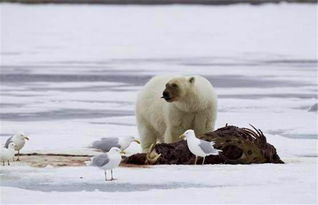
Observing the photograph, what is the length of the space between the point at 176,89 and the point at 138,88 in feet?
26.9

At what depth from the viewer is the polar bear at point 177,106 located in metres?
Answer: 8.41

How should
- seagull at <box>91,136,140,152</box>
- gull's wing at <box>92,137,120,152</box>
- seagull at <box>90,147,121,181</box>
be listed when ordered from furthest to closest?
gull's wing at <box>92,137,120,152</box> → seagull at <box>91,136,140,152</box> → seagull at <box>90,147,121,181</box>

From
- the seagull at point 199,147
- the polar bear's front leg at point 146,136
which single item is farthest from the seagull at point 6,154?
the polar bear's front leg at point 146,136

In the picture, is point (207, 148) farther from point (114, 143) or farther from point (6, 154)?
point (6, 154)

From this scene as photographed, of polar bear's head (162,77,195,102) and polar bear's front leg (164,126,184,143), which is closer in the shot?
polar bear's head (162,77,195,102)

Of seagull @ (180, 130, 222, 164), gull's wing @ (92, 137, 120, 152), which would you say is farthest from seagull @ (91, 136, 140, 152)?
seagull @ (180, 130, 222, 164)

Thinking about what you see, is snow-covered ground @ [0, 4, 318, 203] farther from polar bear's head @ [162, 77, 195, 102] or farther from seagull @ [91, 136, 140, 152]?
polar bear's head @ [162, 77, 195, 102]

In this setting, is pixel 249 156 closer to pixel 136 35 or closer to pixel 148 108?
pixel 148 108

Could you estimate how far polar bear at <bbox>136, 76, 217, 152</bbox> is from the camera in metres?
8.41

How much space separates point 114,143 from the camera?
8.10m

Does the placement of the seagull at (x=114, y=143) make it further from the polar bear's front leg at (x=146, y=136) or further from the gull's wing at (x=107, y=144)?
the polar bear's front leg at (x=146, y=136)

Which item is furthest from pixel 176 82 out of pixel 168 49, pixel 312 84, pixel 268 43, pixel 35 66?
pixel 268 43

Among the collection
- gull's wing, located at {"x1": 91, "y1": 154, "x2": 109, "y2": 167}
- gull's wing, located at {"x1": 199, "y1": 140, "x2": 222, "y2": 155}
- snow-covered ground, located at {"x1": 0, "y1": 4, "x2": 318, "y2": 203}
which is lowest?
snow-covered ground, located at {"x1": 0, "y1": 4, "x2": 318, "y2": 203}

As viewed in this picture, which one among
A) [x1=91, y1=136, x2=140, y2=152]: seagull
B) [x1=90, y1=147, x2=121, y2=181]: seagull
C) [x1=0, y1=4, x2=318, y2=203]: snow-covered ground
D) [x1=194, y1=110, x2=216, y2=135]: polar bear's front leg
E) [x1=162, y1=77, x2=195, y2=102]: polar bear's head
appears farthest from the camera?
[x1=194, y1=110, x2=216, y2=135]: polar bear's front leg
